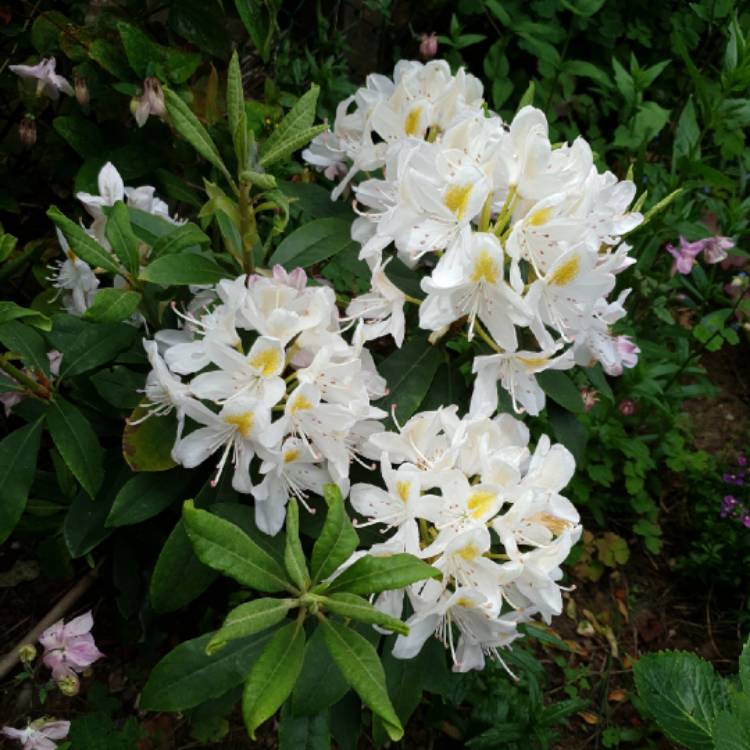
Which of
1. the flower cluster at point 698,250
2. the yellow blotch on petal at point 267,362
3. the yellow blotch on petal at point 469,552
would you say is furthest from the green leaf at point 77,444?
the flower cluster at point 698,250

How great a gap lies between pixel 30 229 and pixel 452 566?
1557mm

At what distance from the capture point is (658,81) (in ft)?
11.9

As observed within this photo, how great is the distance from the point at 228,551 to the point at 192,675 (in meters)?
0.31

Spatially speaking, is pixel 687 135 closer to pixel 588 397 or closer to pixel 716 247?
pixel 716 247

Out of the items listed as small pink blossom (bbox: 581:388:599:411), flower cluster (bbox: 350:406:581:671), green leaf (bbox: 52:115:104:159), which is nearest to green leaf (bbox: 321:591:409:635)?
flower cluster (bbox: 350:406:581:671)

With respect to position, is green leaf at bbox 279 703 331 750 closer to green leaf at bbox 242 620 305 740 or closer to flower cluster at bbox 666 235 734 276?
green leaf at bbox 242 620 305 740

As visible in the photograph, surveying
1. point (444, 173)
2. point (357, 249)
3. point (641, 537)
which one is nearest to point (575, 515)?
point (444, 173)

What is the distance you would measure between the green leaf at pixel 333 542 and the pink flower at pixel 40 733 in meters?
0.80

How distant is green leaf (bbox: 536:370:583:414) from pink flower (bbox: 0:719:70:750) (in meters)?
1.09

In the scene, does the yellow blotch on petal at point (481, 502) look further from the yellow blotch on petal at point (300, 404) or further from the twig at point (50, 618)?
the twig at point (50, 618)

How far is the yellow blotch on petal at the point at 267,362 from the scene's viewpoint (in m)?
1.14

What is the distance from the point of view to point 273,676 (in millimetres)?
1004

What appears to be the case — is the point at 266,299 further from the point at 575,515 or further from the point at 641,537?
the point at 641,537

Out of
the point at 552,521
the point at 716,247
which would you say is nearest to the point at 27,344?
the point at 552,521
